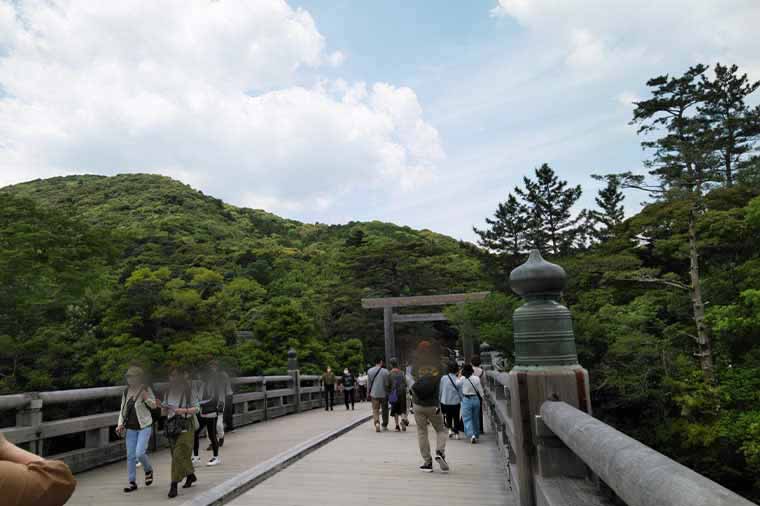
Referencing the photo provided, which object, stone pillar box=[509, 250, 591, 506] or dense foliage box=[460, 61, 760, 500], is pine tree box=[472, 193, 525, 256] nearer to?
dense foliage box=[460, 61, 760, 500]

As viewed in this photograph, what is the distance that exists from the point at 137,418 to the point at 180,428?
580 millimetres

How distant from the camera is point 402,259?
35.3m

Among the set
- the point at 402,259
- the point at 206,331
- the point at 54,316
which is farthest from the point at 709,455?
the point at 402,259

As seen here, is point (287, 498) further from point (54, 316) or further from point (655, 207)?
point (655, 207)

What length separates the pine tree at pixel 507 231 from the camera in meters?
31.9

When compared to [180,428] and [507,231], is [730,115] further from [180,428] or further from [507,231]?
[180,428]

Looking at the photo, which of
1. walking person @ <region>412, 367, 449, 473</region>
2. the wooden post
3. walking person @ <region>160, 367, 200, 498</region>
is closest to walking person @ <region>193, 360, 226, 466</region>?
walking person @ <region>160, 367, 200, 498</region>

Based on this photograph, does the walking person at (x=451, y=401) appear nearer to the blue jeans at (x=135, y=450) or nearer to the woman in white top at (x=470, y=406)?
the woman in white top at (x=470, y=406)

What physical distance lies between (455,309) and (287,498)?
782 inches

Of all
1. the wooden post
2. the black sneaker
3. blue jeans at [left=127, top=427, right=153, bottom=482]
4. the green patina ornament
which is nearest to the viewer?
the green patina ornament

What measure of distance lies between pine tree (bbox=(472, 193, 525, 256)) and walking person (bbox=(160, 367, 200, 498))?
27.1 metres

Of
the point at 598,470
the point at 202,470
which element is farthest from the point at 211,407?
the point at 598,470

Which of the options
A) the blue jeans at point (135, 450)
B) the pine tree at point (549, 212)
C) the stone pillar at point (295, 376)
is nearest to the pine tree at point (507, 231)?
the pine tree at point (549, 212)

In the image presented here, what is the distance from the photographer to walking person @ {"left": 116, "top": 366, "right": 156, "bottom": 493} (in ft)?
18.6
